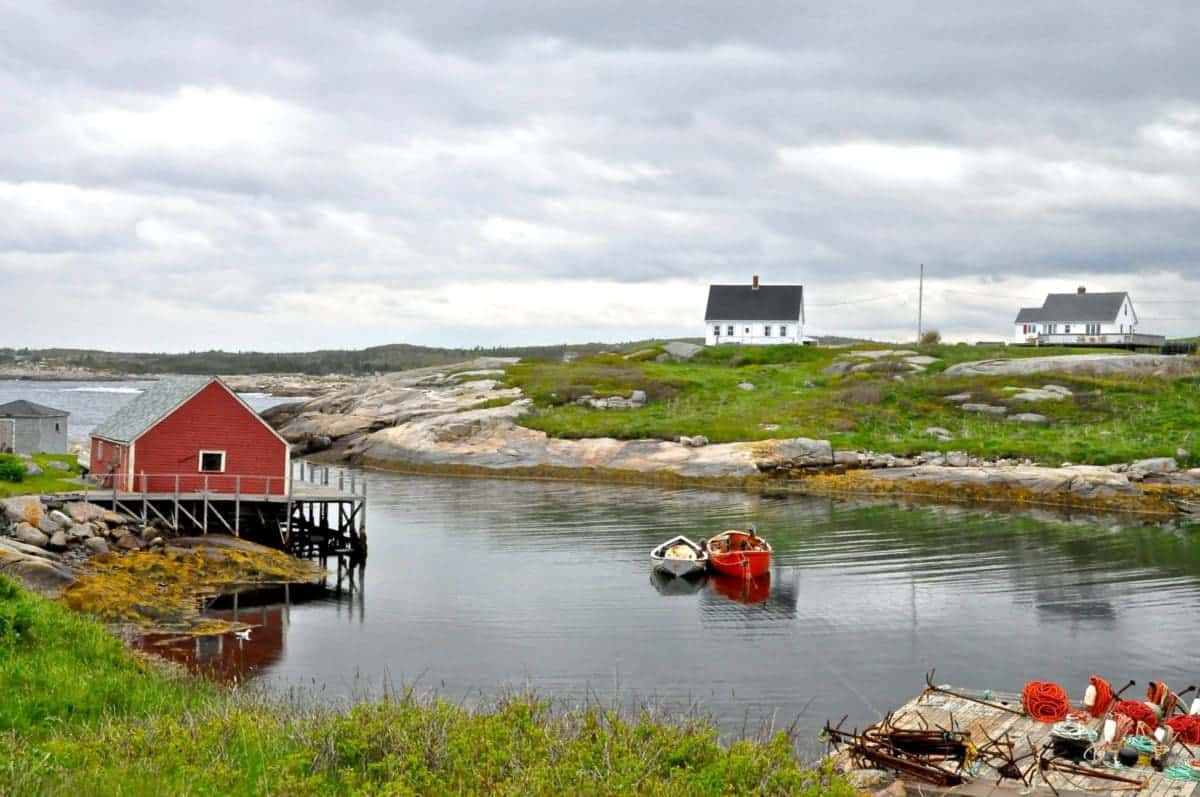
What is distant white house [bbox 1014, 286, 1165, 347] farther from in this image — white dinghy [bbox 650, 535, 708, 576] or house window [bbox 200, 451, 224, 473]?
house window [bbox 200, 451, 224, 473]

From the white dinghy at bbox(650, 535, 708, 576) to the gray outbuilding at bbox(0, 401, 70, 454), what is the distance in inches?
1107

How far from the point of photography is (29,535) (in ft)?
123

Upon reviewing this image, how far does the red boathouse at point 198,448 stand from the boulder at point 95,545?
4393 mm

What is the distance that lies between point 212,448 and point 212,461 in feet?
1.75

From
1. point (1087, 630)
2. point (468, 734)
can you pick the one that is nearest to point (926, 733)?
point (468, 734)

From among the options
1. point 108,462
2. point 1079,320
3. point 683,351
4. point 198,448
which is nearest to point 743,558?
point 198,448

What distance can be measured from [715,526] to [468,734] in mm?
40669

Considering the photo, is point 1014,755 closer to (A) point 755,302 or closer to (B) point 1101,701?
(B) point 1101,701

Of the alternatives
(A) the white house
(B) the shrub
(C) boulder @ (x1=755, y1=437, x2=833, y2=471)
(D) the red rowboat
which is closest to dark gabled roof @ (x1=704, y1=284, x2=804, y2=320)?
(A) the white house

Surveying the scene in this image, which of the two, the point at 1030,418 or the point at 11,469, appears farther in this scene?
the point at 1030,418

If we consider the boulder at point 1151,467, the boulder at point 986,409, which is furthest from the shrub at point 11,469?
the boulder at point 986,409

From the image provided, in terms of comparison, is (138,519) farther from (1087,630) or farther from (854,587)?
(1087,630)

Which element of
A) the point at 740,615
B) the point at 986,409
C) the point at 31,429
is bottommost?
the point at 740,615

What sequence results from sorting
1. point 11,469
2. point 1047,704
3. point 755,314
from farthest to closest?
point 755,314, point 11,469, point 1047,704
